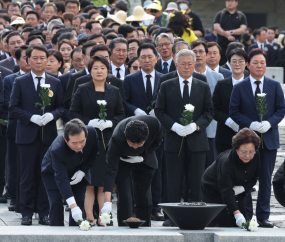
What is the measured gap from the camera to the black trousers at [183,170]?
7.64 metres

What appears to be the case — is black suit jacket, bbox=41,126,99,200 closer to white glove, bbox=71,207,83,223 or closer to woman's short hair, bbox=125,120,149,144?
white glove, bbox=71,207,83,223

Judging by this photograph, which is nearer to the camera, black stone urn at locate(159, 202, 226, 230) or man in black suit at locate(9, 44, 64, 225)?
black stone urn at locate(159, 202, 226, 230)

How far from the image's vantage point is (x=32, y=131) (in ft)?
25.6

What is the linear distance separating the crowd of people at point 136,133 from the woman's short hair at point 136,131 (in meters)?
0.01

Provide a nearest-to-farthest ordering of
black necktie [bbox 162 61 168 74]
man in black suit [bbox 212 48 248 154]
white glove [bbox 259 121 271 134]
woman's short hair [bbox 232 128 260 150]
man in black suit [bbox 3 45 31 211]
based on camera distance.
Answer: woman's short hair [bbox 232 128 260 150], white glove [bbox 259 121 271 134], man in black suit [bbox 212 48 248 154], man in black suit [bbox 3 45 31 211], black necktie [bbox 162 61 168 74]

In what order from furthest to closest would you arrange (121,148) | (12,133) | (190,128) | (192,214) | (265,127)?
(12,133)
(265,127)
(190,128)
(121,148)
(192,214)

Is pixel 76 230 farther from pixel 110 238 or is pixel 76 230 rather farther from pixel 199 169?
pixel 199 169

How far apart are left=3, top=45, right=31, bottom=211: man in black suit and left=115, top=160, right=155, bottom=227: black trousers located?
2073 millimetres

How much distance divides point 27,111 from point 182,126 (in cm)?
199

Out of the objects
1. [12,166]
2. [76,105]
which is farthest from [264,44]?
[76,105]

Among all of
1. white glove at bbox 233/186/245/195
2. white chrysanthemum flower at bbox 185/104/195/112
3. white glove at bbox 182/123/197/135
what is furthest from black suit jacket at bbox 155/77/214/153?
white glove at bbox 233/186/245/195

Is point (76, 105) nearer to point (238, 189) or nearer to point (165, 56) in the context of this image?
point (165, 56)

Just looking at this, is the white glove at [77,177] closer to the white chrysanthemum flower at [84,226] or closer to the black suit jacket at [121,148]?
the black suit jacket at [121,148]

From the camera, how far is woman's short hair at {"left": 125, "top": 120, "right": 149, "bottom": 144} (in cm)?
645
